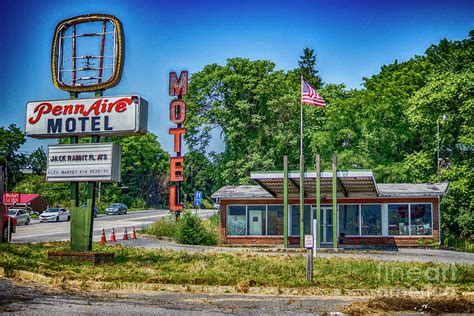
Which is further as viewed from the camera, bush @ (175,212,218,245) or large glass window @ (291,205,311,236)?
large glass window @ (291,205,311,236)

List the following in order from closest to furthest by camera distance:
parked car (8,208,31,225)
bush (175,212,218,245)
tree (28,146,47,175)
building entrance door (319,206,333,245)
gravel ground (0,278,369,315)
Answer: gravel ground (0,278,369,315) < bush (175,212,218,245) < building entrance door (319,206,333,245) < parked car (8,208,31,225) < tree (28,146,47,175)

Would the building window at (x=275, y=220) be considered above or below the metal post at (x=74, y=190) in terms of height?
below

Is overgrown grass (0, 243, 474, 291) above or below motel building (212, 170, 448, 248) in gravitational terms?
below

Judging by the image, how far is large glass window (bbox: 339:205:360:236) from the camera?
41031 millimetres

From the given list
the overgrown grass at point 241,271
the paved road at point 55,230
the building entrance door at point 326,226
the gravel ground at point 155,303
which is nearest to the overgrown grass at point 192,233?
the building entrance door at point 326,226

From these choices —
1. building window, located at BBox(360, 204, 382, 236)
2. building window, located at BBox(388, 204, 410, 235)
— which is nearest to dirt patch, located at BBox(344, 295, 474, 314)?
building window, located at BBox(388, 204, 410, 235)

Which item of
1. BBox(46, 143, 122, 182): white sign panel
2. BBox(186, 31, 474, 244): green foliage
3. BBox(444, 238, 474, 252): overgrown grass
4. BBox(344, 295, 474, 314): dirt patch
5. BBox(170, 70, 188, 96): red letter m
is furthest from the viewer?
BBox(170, 70, 188, 96): red letter m

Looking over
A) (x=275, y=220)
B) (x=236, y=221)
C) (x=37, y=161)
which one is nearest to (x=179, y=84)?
(x=236, y=221)

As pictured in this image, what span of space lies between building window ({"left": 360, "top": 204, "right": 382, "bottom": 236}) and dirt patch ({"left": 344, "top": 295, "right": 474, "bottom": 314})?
25388 millimetres

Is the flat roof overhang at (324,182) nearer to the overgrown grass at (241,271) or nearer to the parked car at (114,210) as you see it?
the overgrown grass at (241,271)

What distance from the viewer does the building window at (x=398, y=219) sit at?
40156 mm

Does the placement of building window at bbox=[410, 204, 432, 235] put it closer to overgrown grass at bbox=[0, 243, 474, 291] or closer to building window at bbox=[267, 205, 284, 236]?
building window at bbox=[267, 205, 284, 236]

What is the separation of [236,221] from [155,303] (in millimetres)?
27432

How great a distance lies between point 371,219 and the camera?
40812mm
